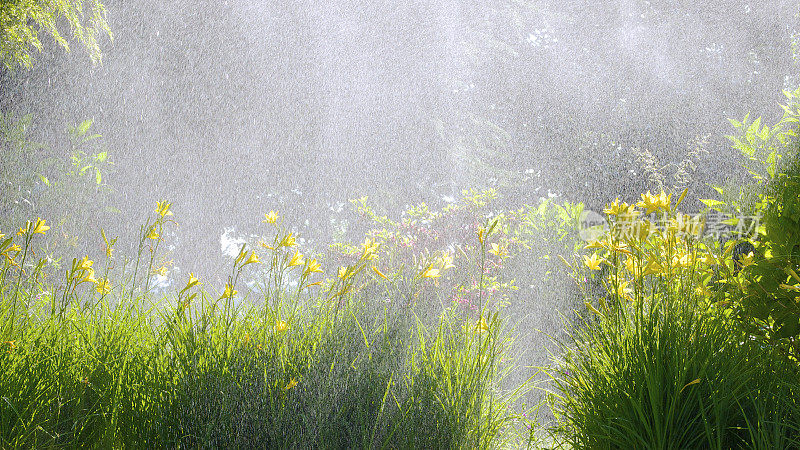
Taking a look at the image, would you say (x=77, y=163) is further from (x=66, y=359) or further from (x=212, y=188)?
(x=66, y=359)

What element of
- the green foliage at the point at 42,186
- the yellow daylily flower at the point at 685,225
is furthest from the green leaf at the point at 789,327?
the green foliage at the point at 42,186

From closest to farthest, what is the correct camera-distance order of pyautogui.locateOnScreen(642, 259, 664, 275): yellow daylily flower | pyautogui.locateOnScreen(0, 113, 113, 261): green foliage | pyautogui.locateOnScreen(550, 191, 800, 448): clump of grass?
pyautogui.locateOnScreen(550, 191, 800, 448): clump of grass → pyautogui.locateOnScreen(642, 259, 664, 275): yellow daylily flower → pyautogui.locateOnScreen(0, 113, 113, 261): green foliage

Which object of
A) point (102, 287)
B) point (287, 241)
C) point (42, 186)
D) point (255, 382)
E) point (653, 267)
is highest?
point (42, 186)

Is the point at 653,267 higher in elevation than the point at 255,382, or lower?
higher

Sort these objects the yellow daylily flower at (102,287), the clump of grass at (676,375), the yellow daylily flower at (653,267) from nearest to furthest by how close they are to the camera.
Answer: the clump of grass at (676,375)
the yellow daylily flower at (653,267)
the yellow daylily flower at (102,287)

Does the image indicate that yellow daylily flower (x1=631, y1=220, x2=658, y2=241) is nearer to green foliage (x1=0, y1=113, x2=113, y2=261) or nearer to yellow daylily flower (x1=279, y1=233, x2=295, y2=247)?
yellow daylily flower (x1=279, y1=233, x2=295, y2=247)

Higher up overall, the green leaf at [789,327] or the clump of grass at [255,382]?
the green leaf at [789,327]

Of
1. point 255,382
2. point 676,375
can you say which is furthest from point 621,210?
point 255,382

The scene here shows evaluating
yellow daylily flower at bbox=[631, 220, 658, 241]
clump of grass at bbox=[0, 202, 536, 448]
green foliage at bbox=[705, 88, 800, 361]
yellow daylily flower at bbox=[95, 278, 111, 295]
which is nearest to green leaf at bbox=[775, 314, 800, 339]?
green foliage at bbox=[705, 88, 800, 361]

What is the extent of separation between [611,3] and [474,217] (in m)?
8.98

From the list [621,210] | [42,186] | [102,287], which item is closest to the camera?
[621,210]

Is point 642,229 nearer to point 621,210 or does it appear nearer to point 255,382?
point 621,210

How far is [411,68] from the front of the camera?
9.91 m

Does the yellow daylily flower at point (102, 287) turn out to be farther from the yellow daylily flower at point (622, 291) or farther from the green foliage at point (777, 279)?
the green foliage at point (777, 279)
